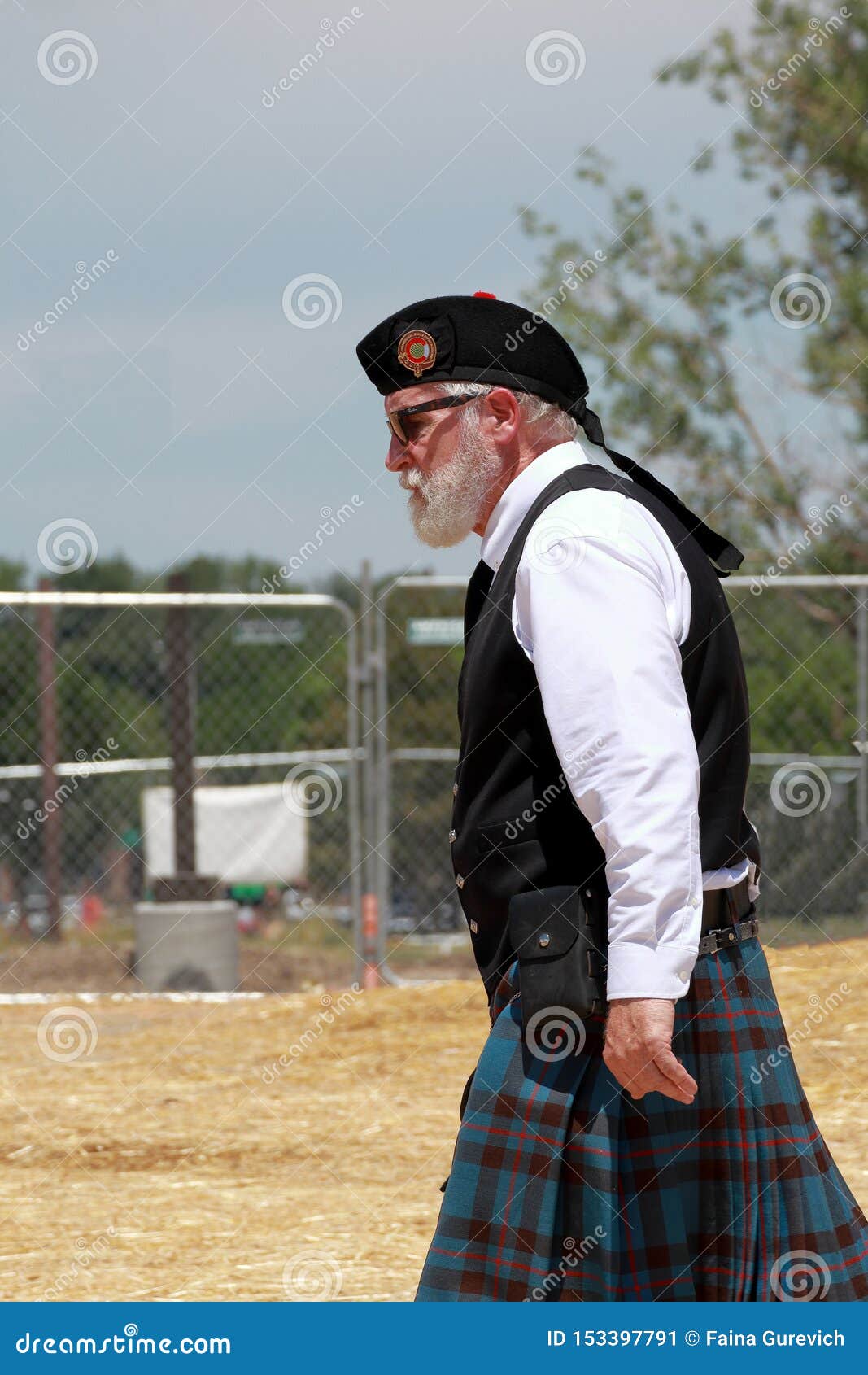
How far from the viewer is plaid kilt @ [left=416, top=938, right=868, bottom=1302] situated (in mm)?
2072

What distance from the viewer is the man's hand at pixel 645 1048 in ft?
6.45

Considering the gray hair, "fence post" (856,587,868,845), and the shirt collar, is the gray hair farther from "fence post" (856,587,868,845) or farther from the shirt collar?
"fence post" (856,587,868,845)

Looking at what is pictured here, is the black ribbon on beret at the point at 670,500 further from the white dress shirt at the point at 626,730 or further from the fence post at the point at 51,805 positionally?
the fence post at the point at 51,805

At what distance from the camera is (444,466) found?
7.72ft

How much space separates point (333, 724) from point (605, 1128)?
12954 millimetres

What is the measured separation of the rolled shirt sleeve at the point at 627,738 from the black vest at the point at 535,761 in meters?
0.10

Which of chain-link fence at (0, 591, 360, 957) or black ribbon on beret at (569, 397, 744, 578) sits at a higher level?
black ribbon on beret at (569, 397, 744, 578)

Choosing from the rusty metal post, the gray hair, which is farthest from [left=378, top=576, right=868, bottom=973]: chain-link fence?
the gray hair

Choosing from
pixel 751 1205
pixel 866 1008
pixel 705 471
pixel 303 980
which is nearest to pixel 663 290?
pixel 705 471

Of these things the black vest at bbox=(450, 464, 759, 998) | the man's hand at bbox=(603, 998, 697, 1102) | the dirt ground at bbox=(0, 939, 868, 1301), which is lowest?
the dirt ground at bbox=(0, 939, 868, 1301)

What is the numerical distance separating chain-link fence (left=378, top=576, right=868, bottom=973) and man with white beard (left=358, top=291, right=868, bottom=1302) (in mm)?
5272

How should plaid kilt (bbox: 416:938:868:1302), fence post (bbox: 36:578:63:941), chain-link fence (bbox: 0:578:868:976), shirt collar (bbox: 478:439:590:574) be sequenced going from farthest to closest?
fence post (bbox: 36:578:63:941) → chain-link fence (bbox: 0:578:868:976) → shirt collar (bbox: 478:439:590:574) → plaid kilt (bbox: 416:938:868:1302)

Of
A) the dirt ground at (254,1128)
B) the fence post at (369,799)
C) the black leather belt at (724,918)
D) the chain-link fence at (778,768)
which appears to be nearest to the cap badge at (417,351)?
the black leather belt at (724,918)

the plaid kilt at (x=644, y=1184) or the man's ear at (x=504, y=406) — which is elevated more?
the man's ear at (x=504, y=406)
